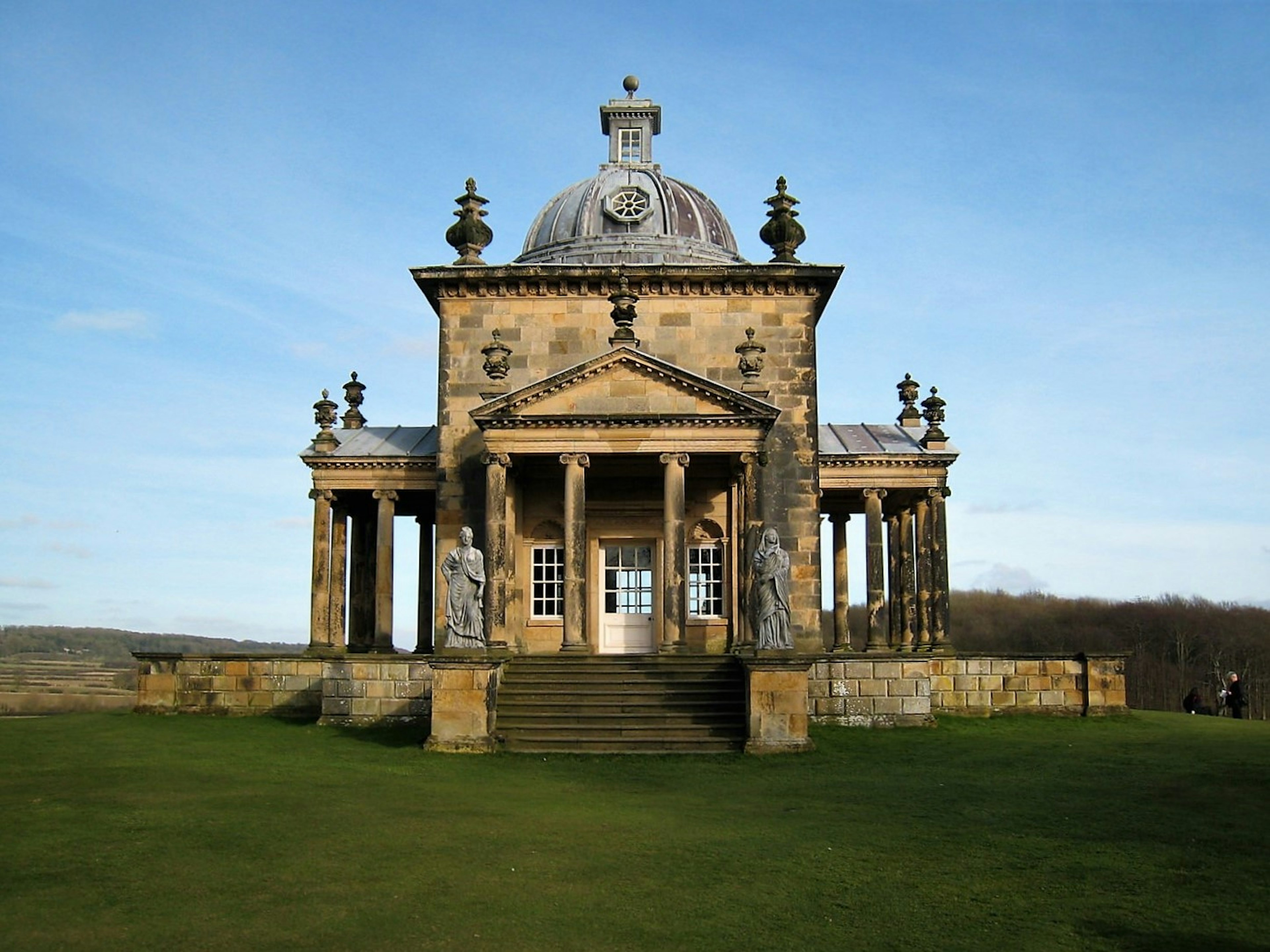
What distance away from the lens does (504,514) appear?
25.4m

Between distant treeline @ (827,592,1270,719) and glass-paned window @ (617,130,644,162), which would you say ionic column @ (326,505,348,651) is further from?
distant treeline @ (827,592,1270,719)

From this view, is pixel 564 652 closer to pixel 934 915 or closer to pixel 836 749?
pixel 836 749

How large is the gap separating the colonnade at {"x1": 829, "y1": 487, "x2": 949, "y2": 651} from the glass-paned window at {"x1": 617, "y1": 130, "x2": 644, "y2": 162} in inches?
513

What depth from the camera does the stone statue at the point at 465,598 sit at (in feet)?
66.4

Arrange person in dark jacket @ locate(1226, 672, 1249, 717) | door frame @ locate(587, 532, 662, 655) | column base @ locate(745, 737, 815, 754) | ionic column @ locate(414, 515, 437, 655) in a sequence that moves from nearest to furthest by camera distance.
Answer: column base @ locate(745, 737, 815, 754) → door frame @ locate(587, 532, 662, 655) → person in dark jacket @ locate(1226, 672, 1249, 717) → ionic column @ locate(414, 515, 437, 655)

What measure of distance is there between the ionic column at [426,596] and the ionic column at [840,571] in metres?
11.3

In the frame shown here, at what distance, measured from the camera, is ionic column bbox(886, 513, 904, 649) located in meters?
34.4

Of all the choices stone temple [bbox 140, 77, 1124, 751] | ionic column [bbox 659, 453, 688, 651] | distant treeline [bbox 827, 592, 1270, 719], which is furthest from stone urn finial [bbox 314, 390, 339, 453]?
distant treeline [bbox 827, 592, 1270, 719]

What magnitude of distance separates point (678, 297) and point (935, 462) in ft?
27.8

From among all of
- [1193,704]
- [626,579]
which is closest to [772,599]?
[626,579]

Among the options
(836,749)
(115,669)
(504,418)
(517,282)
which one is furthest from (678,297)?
(115,669)

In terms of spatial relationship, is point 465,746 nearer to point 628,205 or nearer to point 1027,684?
point 1027,684

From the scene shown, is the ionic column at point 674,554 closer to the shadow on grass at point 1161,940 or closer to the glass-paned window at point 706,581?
the glass-paned window at point 706,581

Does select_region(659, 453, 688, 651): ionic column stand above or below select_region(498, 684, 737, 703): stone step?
above
